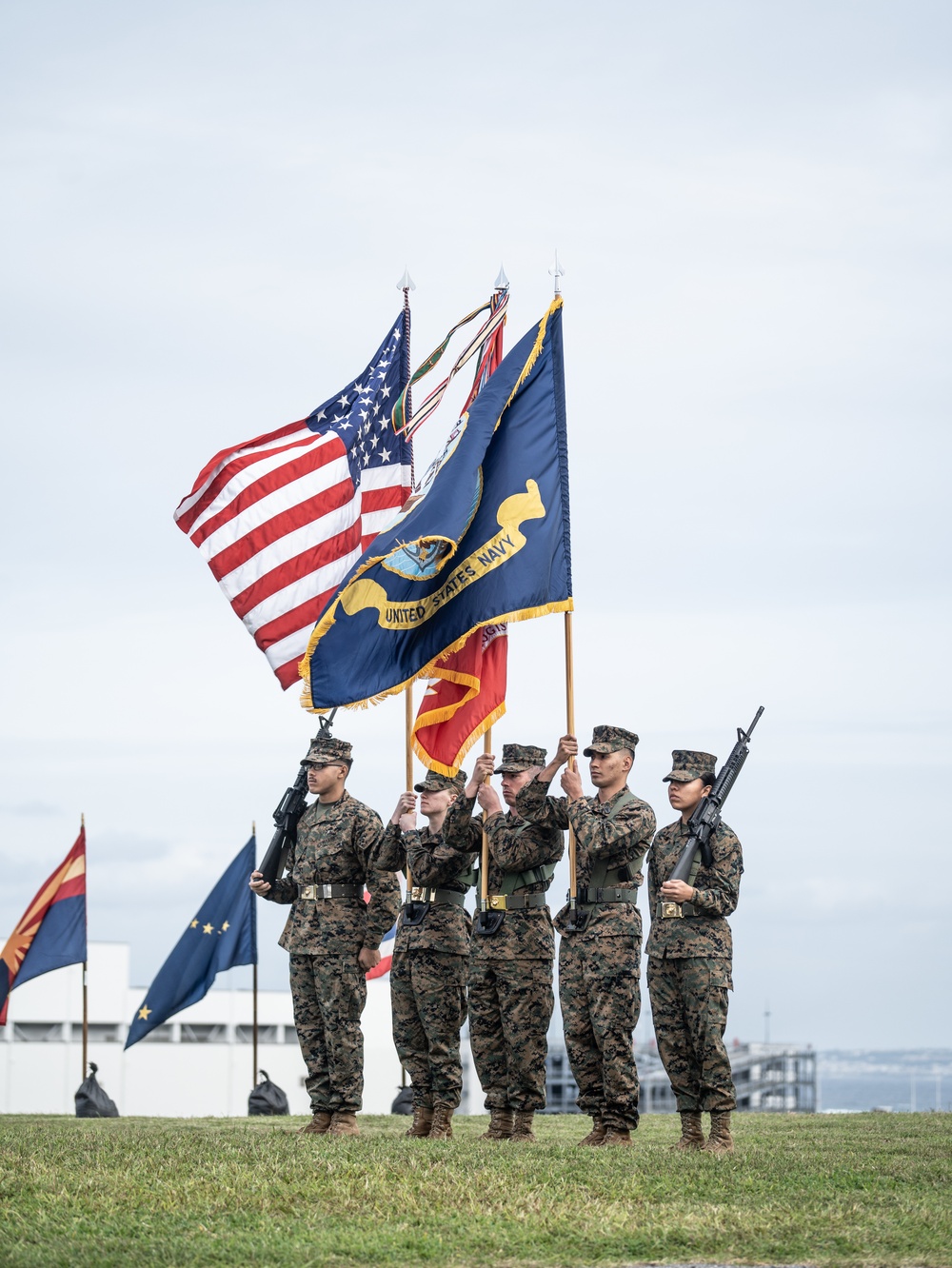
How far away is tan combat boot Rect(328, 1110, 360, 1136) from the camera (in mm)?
9977

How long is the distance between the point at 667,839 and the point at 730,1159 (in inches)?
72.1

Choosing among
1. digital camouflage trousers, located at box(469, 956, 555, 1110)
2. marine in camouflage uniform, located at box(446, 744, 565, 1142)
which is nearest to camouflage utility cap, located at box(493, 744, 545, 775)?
marine in camouflage uniform, located at box(446, 744, 565, 1142)

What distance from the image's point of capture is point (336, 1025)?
394 inches

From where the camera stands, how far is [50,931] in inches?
698

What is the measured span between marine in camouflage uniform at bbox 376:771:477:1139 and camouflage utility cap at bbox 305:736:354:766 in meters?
0.80

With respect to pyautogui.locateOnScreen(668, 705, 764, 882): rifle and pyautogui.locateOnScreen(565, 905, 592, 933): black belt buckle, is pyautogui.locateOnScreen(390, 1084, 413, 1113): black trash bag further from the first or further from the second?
pyautogui.locateOnScreen(668, 705, 764, 882): rifle

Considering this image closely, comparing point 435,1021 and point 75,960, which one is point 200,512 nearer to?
point 435,1021

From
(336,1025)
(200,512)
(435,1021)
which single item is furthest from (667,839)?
(200,512)

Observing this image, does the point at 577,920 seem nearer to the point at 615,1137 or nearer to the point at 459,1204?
the point at 615,1137

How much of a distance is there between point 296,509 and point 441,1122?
4459mm

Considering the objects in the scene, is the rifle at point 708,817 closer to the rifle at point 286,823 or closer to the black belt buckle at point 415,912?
the black belt buckle at point 415,912

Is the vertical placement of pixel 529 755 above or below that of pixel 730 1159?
above

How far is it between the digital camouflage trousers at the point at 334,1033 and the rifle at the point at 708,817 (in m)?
2.36

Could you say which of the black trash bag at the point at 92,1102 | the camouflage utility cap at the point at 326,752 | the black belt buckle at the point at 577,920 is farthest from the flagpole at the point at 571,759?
the black trash bag at the point at 92,1102
